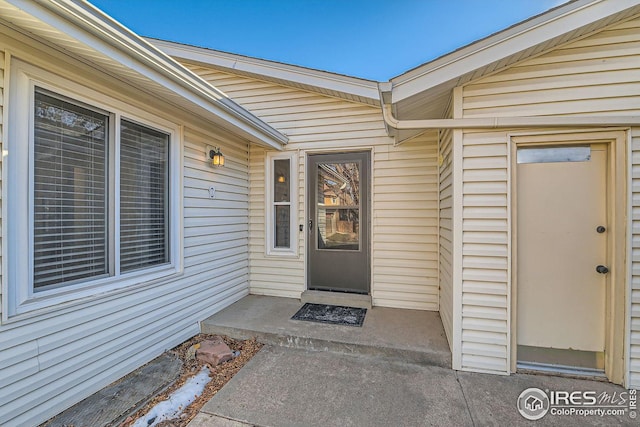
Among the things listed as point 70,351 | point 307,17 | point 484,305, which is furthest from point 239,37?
point 484,305

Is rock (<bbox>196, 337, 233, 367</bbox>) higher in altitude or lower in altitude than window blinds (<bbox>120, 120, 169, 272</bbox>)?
lower

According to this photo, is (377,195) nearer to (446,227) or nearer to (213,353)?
(446,227)

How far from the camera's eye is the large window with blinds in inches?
70.6

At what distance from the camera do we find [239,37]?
6.21 meters

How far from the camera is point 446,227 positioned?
9.44 feet

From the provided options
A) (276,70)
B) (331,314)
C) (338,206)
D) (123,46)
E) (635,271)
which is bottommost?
(331,314)

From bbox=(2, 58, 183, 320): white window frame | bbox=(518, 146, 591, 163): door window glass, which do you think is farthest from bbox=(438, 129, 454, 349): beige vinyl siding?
bbox=(2, 58, 183, 320): white window frame

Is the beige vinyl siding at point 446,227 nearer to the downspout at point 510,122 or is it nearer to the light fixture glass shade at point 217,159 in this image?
the downspout at point 510,122

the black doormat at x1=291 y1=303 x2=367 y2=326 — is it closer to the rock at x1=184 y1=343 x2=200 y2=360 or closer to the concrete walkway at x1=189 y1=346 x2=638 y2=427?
the concrete walkway at x1=189 y1=346 x2=638 y2=427

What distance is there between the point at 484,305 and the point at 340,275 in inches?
76.9

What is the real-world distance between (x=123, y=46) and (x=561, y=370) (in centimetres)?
420

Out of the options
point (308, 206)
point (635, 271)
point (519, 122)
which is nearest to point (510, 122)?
point (519, 122)

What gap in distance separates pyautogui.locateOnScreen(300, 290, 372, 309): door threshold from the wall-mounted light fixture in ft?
7.11

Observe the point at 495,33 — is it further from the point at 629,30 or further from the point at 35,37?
the point at 35,37
